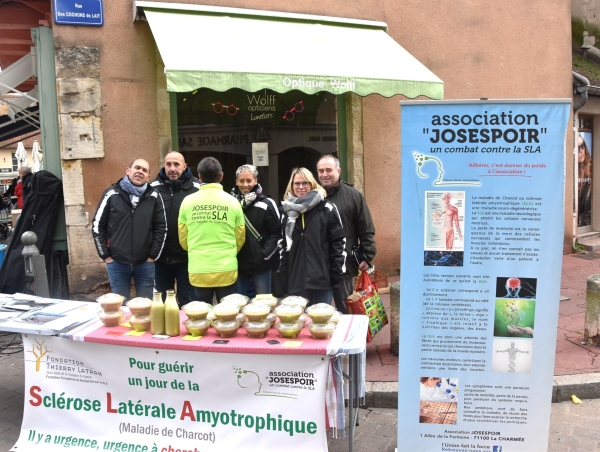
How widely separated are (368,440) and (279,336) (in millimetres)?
1022

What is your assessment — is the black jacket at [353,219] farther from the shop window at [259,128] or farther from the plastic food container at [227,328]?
the shop window at [259,128]

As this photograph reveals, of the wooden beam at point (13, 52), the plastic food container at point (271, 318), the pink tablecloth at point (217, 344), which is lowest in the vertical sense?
the pink tablecloth at point (217, 344)

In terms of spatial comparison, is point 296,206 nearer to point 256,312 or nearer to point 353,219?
point 353,219

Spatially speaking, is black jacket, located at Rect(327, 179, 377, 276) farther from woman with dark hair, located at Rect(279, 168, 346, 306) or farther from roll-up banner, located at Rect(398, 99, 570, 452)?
roll-up banner, located at Rect(398, 99, 570, 452)

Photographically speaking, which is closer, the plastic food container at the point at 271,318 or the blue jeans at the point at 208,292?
the plastic food container at the point at 271,318

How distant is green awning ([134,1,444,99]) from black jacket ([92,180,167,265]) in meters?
1.23

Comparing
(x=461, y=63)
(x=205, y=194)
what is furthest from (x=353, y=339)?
(x=461, y=63)

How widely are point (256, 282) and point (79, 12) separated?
3841 mm

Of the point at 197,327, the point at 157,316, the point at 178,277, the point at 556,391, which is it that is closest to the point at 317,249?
the point at 197,327

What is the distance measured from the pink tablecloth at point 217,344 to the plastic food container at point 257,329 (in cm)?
3

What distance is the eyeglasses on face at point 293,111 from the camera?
762 centimetres

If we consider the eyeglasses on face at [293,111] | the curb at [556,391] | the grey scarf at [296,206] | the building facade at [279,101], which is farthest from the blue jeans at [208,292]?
the eyeglasses on face at [293,111]

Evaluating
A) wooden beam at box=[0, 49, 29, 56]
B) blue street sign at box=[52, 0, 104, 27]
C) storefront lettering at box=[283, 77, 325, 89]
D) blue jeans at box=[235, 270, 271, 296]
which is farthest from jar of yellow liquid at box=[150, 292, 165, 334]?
wooden beam at box=[0, 49, 29, 56]

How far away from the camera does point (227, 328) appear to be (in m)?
3.36
